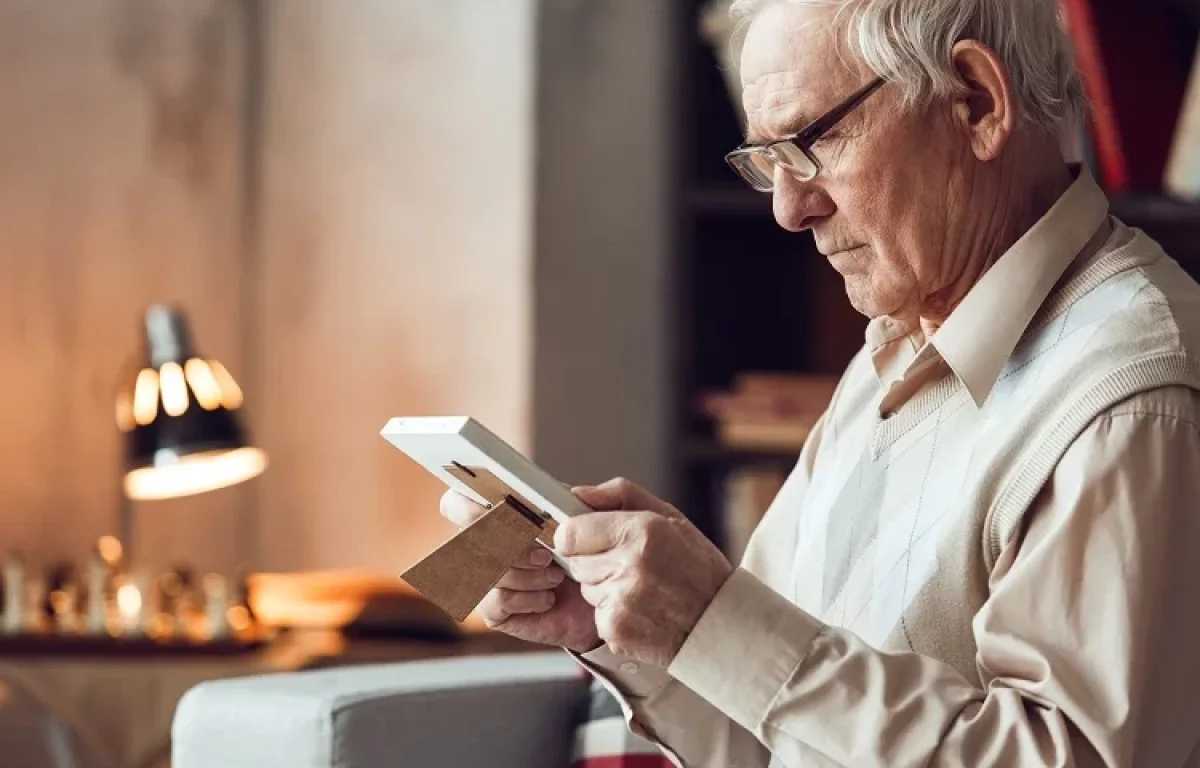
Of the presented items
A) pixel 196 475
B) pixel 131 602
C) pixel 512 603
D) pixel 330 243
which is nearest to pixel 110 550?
pixel 196 475

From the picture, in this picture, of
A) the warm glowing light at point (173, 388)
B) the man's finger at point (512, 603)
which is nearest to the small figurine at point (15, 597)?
the warm glowing light at point (173, 388)

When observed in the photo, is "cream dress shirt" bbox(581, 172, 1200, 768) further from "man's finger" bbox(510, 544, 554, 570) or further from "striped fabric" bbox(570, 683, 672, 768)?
"striped fabric" bbox(570, 683, 672, 768)

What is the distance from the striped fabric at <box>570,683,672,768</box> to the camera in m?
1.55

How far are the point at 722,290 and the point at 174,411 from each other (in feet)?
3.16

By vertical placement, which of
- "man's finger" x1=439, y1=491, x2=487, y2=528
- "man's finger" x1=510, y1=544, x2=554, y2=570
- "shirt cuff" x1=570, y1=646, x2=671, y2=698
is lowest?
"shirt cuff" x1=570, y1=646, x2=671, y2=698

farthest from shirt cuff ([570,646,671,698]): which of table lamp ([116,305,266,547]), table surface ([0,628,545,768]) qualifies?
table lamp ([116,305,266,547])

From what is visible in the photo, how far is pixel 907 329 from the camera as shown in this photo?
140 cm

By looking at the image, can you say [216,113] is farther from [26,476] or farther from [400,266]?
[26,476]

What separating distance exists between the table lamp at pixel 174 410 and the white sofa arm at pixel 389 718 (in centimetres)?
115

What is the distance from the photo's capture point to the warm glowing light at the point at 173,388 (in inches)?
105

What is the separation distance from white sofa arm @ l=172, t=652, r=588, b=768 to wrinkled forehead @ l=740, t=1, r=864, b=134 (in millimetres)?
567

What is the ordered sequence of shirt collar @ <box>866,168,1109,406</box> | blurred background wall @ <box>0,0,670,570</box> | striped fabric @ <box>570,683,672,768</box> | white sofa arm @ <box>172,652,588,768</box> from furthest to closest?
blurred background wall @ <box>0,0,670,570</box> < striped fabric @ <box>570,683,672,768</box> < white sofa arm @ <box>172,652,588,768</box> < shirt collar @ <box>866,168,1109,406</box>

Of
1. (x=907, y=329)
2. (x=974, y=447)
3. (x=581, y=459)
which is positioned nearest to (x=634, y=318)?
(x=581, y=459)

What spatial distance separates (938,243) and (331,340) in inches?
86.5
